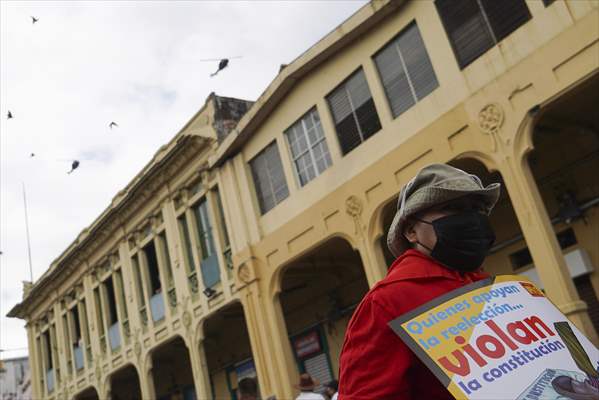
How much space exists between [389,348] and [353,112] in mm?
10938

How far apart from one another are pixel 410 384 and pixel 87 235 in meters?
22.0

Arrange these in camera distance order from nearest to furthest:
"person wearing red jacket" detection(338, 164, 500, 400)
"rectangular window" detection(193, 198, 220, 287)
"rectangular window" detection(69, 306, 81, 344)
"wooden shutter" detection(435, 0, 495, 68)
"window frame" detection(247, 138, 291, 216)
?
1. "person wearing red jacket" detection(338, 164, 500, 400)
2. "wooden shutter" detection(435, 0, 495, 68)
3. "window frame" detection(247, 138, 291, 216)
4. "rectangular window" detection(193, 198, 220, 287)
5. "rectangular window" detection(69, 306, 81, 344)

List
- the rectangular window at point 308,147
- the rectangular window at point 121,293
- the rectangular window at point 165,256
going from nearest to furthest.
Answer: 1. the rectangular window at point 308,147
2. the rectangular window at point 165,256
3. the rectangular window at point 121,293

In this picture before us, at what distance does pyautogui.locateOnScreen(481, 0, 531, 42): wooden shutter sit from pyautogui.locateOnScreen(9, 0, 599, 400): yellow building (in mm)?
22

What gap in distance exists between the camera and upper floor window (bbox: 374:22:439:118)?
36.4ft

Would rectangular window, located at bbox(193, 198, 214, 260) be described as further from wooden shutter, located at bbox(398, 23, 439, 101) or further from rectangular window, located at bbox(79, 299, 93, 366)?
rectangular window, located at bbox(79, 299, 93, 366)

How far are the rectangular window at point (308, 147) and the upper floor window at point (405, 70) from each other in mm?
1969

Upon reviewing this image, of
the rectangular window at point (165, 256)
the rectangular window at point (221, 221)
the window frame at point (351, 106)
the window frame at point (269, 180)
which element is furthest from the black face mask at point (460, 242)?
the rectangular window at point (165, 256)

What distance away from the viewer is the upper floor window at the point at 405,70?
1109 cm

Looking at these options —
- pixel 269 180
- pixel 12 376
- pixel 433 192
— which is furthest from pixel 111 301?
pixel 12 376

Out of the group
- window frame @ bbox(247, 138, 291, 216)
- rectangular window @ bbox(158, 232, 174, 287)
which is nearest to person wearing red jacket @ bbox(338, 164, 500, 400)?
window frame @ bbox(247, 138, 291, 216)

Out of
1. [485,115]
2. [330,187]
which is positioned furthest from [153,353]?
[485,115]

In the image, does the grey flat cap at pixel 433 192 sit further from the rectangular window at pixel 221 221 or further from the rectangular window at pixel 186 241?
the rectangular window at pixel 186 241

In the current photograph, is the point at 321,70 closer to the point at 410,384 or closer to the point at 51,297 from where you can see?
the point at 410,384
